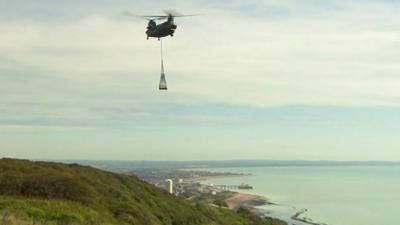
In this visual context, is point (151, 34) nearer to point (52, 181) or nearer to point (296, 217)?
point (52, 181)

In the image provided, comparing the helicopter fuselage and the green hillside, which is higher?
the helicopter fuselage

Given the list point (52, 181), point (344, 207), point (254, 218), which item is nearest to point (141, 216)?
point (52, 181)

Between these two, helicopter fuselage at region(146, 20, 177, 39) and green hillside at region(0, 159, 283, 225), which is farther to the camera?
green hillside at region(0, 159, 283, 225)

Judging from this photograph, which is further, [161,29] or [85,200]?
[85,200]

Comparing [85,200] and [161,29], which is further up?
[161,29]
